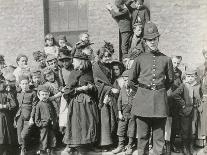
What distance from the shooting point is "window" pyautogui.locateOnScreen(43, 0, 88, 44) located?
9.64 metres

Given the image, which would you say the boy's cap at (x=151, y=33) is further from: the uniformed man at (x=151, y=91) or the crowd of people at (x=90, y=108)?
the crowd of people at (x=90, y=108)

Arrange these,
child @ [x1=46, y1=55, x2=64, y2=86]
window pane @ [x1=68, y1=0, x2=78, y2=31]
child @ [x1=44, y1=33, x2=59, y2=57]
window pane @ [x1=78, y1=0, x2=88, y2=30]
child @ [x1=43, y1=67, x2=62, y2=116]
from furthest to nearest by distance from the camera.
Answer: window pane @ [x1=68, y1=0, x2=78, y2=31], window pane @ [x1=78, y1=0, x2=88, y2=30], child @ [x1=44, y1=33, x2=59, y2=57], child @ [x1=46, y1=55, x2=64, y2=86], child @ [x1=43, y1=67, x2=62, y2=116]

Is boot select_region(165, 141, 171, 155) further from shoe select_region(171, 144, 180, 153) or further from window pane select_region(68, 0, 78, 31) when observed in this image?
window pane select_region(68, 0, 78, 31)

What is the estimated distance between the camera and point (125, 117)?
6.14 meters

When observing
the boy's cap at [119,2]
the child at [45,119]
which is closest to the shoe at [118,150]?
the child at [45,119]

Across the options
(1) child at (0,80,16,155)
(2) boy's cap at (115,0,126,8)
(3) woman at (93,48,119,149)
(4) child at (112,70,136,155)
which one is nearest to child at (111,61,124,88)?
(3) woman at (93,48,119,149)

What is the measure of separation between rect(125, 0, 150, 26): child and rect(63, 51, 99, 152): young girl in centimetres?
294

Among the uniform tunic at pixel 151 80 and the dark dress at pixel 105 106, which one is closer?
the uniform tunic at pixel 151 80

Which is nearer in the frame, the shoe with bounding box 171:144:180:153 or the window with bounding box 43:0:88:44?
the shoe with bounding box 171:144:180:153

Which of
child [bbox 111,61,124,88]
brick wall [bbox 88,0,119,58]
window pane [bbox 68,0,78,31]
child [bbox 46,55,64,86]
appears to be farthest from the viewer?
window pane [bbox 68,0,78,31]

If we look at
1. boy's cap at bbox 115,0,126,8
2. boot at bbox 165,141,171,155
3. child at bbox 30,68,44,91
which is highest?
boy's cap at bbox 115,0,126,8

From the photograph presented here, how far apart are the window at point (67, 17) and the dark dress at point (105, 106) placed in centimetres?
349

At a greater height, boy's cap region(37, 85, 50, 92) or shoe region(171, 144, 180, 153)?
boy's cap region(37, 85, 50, 92)

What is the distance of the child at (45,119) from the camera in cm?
609
